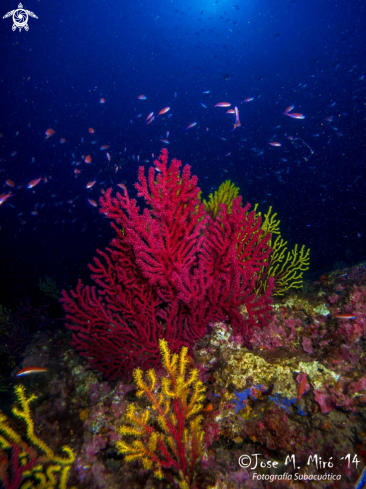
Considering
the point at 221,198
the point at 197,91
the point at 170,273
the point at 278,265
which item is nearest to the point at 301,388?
the point at 170,273

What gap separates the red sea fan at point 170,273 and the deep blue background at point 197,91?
3712 centimetres

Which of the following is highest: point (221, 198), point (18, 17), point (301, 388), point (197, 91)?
point (197, 91)

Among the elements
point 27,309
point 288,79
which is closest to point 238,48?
point 288,79

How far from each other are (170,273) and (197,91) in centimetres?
10820

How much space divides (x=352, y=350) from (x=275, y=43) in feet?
346

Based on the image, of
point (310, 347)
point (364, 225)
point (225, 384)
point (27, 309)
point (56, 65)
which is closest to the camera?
point (225, 384)

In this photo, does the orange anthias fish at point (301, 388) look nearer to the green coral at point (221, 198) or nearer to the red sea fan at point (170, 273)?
the red sea fan at point (170, 273)

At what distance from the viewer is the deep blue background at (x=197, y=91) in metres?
54.4

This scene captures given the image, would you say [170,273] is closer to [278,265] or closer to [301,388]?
[301,388]

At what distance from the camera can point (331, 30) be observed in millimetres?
69688

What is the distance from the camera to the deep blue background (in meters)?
54.4

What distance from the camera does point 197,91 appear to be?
92.4 metres

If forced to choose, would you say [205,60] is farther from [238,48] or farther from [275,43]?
[275,43]

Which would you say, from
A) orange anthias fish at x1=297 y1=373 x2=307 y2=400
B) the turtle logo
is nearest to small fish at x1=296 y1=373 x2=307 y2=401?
orange anthias fish at x1=297 y1=373 x2=307 y2=400
